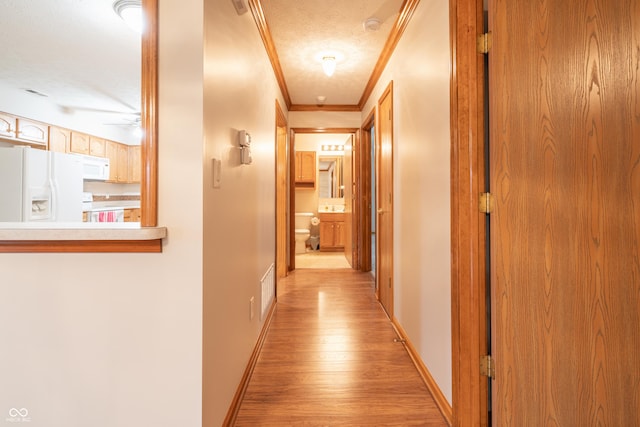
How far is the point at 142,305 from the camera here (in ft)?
3.71

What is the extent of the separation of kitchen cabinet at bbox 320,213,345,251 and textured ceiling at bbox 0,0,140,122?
516 centimetres

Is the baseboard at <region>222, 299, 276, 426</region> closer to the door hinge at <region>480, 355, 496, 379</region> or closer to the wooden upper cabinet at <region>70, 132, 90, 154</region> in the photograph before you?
the door hinge at <region>480, 355, 496, 379</region>

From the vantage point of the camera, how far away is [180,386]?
1.13 metres

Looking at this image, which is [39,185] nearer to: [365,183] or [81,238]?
[81,238]

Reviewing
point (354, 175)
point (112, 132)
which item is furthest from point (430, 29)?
point (354, 175)

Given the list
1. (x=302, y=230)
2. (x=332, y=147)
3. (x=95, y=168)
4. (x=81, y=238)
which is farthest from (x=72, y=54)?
(x=332, y=147)

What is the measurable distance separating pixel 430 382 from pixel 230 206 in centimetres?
154

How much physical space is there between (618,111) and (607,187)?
240 millimetres

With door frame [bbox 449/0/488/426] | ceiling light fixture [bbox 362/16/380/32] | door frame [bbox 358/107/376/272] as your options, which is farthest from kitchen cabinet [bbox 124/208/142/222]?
door frame [bbox 358/107/376/272]

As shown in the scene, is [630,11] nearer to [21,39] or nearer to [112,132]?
[112,132]

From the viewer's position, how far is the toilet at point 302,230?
20.3 ft

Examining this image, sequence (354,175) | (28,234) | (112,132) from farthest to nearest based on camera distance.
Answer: (354,175), (112,132), (28,234)

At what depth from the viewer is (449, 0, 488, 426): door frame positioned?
141 cm

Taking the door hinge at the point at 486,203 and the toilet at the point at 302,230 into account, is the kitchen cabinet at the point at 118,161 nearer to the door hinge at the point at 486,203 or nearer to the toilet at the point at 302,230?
the door hinge at the point at 486,203
